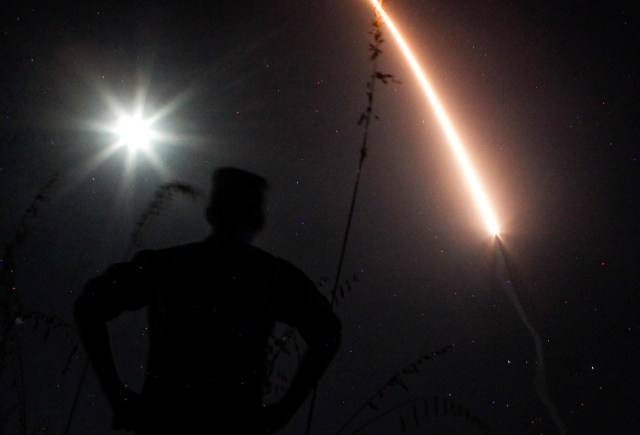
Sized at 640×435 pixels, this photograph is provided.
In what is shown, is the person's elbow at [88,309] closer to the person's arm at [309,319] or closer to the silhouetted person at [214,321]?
the silhouetted person at [214,321]

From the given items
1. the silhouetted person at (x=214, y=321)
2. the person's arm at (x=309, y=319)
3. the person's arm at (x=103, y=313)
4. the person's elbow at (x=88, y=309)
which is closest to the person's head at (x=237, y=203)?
the silhouetted person at (x=214, y=321)

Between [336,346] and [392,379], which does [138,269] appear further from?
[392,379]

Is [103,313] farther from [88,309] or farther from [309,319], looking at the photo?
[309,319]

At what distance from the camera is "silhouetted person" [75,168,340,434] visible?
1659 millimetres

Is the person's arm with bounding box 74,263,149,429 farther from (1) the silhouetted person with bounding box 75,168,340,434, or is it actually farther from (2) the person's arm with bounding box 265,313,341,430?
(2) the person's arm with bounding box 265,313,341,430

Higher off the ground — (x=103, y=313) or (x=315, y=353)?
(x=103, y=313)

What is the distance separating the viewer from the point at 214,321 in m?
1.74

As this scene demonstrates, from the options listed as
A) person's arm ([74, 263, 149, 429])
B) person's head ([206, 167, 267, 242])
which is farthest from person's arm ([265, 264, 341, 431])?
person's arm ([74, 263, 149, 429])

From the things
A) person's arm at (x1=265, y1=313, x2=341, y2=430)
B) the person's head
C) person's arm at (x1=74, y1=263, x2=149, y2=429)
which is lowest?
person's arm at (x1=265, y1=313, x2=341, y2=430)

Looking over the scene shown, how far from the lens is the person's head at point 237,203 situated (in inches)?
71.7

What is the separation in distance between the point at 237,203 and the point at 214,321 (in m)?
0.35

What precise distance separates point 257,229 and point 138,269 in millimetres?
363

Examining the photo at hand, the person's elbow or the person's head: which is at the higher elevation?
the person's head

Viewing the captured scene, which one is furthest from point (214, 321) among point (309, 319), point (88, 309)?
point (88, 309)
